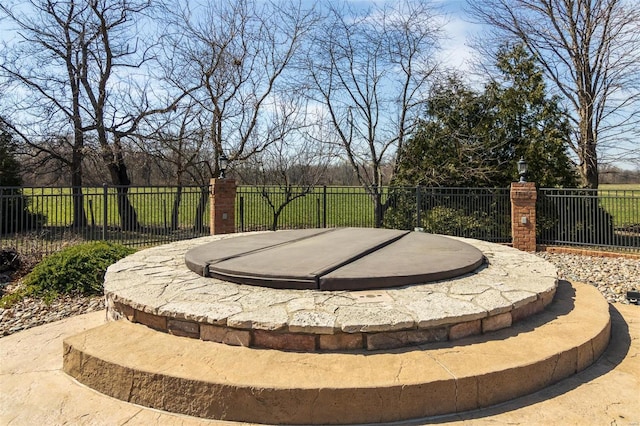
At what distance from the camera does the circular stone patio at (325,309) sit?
87.3 inches

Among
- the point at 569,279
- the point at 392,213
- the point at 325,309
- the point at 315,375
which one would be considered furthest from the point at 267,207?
the point at 315,375

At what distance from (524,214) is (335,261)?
6.75 metres

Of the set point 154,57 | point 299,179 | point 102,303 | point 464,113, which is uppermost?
point 154,57

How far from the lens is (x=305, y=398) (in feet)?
6.01

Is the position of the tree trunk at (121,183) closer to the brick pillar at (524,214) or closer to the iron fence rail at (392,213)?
the iron fence rail at (392,213)

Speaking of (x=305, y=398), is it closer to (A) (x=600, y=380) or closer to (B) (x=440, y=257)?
(A) (x=600, y=380)

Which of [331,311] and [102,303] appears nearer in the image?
[331,311]

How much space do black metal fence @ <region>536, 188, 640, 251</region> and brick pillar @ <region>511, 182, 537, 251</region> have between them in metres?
1.01

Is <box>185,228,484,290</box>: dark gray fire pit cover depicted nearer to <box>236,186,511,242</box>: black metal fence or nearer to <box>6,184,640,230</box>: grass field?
<box>236,186,511,242</box>: black metal fence

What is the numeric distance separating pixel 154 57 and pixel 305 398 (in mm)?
12647

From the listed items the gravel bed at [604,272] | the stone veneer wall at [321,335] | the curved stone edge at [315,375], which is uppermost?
the stone veneer wall at [321,335]

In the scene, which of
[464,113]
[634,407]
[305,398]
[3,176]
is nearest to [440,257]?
[634,407]

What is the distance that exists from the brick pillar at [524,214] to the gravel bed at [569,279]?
99 centimetres

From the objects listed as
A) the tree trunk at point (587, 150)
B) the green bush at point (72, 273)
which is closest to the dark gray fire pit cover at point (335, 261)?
the green bush at point (72, 273)
